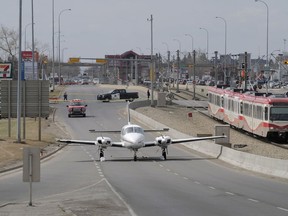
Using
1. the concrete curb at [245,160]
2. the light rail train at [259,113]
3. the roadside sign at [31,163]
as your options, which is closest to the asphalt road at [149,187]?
the concrete curb at [245,160]

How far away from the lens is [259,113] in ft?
168

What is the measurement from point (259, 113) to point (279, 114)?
228cm

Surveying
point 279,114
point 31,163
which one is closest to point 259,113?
point 279,114

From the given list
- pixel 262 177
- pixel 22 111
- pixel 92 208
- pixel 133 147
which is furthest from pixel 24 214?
pixel 22 111

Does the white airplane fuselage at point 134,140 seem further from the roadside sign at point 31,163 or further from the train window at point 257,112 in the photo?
the roadside sign at point 31,163

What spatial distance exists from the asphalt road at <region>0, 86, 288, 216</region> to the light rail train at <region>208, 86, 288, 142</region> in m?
6.45

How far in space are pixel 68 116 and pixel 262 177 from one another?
172 feet

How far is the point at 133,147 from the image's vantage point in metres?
39.1

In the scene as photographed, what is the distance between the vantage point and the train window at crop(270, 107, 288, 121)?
49.0m

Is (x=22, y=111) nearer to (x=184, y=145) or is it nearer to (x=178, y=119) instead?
(x=184, y=145)

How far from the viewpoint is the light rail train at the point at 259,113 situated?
49.0 meters

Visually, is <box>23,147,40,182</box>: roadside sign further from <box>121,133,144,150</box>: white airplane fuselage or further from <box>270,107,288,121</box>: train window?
<box>270,107,288,121</box>: train window

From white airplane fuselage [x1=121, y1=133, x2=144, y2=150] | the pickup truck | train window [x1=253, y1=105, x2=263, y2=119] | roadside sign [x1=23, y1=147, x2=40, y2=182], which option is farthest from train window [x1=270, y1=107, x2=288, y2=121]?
the pickup truck

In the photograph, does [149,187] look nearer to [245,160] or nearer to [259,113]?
[245,160]
